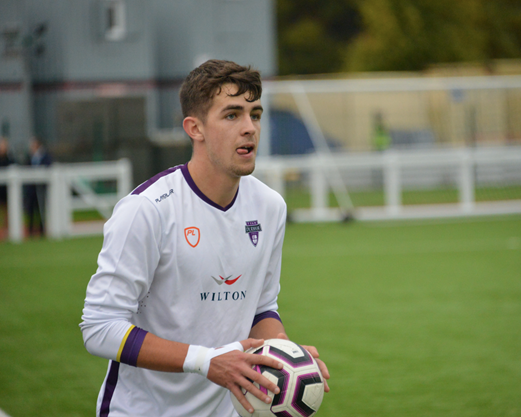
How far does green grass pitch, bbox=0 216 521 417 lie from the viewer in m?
5.36

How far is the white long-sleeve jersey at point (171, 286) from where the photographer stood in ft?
8.95

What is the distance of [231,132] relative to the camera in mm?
2951

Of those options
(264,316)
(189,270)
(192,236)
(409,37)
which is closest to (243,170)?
(192,236)

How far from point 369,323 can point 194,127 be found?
4986 millimetres

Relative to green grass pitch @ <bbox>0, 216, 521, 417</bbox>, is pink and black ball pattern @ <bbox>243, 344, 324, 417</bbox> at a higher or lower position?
higher

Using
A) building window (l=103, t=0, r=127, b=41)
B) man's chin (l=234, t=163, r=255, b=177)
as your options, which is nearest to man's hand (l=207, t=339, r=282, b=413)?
man's chin (l=234, t=163, r=255, b=177)

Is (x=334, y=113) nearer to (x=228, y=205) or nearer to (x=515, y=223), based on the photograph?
(x=515, y=223)

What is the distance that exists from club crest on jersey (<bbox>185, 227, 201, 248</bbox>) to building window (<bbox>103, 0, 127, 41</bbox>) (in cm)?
2745

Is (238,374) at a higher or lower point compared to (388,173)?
higher

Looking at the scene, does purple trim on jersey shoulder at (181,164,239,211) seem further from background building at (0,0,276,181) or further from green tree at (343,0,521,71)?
green tree at (343,0,521,71)

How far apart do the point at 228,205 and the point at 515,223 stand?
1373cm

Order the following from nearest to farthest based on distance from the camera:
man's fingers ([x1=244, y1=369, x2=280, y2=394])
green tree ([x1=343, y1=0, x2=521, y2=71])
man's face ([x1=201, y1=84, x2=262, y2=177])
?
man's fingers ([x1=244, y1=369, x2=280, y2=394]) < man's face ([x1=201, y1=84, x2=262, y2=177]) < green tree ([x1=343, y1=0, x2=521, y2=71])

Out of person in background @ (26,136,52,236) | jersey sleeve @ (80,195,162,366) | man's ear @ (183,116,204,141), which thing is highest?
man's ear @ (183,116,204,141)

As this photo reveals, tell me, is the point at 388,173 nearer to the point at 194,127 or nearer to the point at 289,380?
the point at 194,127
